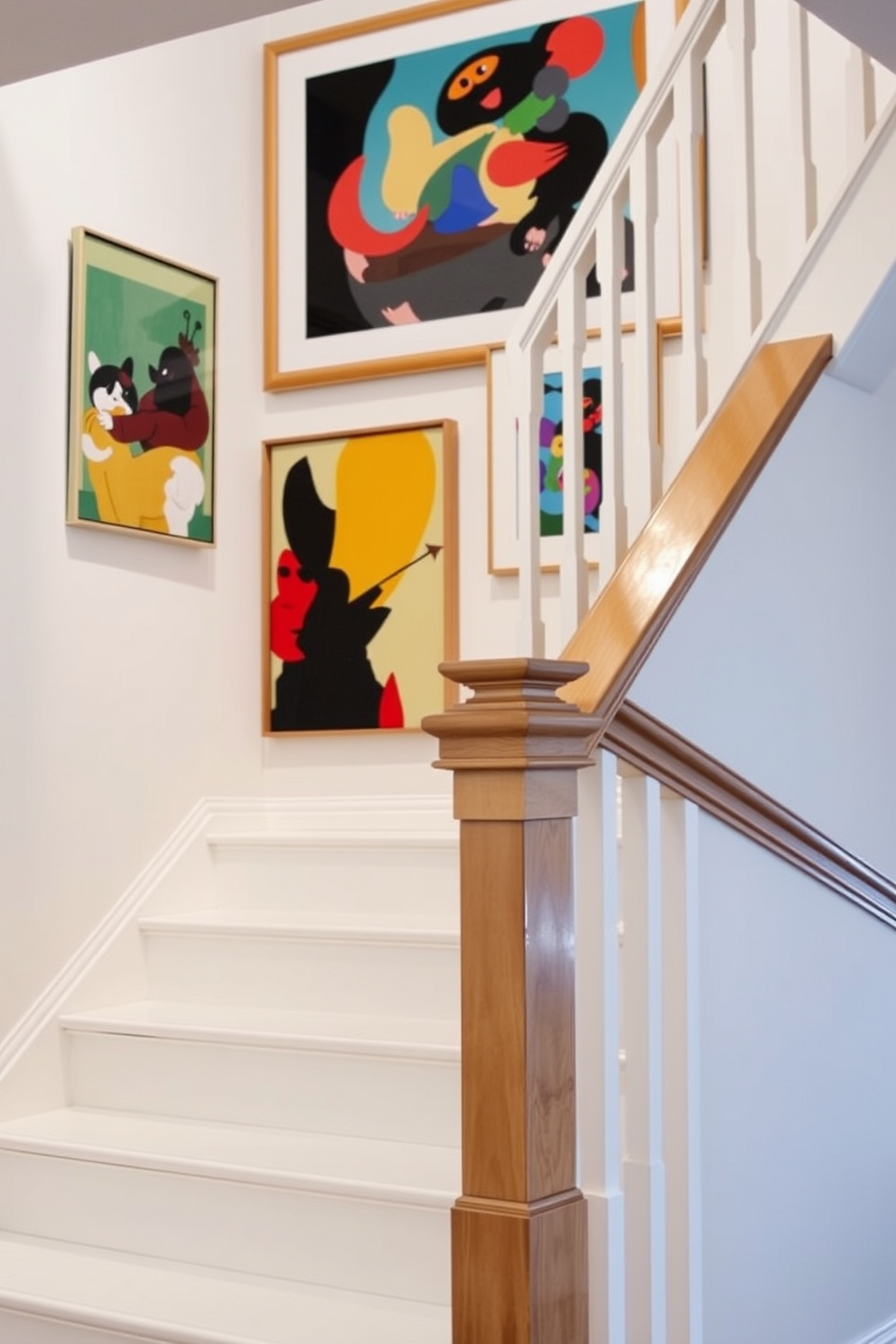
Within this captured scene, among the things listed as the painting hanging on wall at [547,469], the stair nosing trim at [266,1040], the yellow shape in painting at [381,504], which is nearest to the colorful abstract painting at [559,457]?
the painting hanging on wall at [547,469]

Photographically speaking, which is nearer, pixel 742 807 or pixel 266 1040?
pixel 742 807

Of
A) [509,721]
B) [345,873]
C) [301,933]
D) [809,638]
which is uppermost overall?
[809,638]

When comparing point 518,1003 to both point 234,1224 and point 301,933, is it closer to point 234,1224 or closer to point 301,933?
point 234,1224

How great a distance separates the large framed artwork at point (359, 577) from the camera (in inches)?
165

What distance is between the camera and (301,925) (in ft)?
11.2

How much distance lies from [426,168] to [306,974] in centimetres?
220

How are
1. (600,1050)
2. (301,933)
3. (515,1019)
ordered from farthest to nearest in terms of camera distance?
(301,933)
(600,1050)
(515,1019)

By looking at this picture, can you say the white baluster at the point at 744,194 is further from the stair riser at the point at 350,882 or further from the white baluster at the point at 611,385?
the stair riser at the point at 350,882

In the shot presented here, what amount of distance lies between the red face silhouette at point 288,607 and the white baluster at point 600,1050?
2.19 m

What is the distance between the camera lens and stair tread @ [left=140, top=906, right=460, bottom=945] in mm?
3246

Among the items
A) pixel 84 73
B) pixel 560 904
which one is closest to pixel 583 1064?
pixel 560 904

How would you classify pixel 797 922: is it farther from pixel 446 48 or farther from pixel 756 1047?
pixel 446 48

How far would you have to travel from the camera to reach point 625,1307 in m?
2.23

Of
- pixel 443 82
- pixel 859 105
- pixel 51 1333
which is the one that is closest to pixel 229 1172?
pixel 51 1333
